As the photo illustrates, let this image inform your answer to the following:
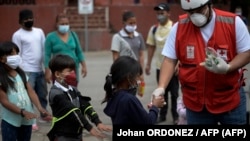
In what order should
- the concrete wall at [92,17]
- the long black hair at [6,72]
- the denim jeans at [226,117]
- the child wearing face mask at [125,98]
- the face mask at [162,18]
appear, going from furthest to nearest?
the concrete wall at [92,17]
the face mask at [162,18]
the long black hair at [6,72]
the denim jeans at [226,117]
the child wearing face mask at [125,98]

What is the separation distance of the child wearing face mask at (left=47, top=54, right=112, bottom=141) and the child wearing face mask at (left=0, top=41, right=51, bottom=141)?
1.92 feet

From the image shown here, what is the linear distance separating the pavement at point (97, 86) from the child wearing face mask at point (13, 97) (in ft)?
5.25

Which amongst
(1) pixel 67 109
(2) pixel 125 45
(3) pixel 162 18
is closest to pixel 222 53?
(1) pixel 67 109

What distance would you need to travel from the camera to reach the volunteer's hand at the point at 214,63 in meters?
4.07

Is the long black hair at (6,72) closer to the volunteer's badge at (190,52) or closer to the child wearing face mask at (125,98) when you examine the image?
the child wearing face mask at (125,98)

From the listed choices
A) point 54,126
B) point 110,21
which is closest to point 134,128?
point 54,126

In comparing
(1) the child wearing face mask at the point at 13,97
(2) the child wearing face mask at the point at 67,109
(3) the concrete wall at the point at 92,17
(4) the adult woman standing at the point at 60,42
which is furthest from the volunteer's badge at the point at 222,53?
(3) the concrete wall at the point at 92,17

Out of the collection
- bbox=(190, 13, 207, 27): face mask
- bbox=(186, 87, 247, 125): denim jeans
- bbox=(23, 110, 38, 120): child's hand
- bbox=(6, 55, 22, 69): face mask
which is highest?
bbox=(190, 13, 207, 27): face mask

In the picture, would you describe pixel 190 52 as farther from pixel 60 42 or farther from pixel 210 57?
pixel 60 42

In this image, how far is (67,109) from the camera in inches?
167

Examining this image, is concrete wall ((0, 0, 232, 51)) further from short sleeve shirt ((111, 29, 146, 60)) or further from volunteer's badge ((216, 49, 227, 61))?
volunteer's badge ((216, 49, 227, 61))

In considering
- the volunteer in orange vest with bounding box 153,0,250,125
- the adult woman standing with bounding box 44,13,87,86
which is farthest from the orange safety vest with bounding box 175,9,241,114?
the adult woman standing with bounding box 44,13,87,86

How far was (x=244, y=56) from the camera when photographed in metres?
4.27

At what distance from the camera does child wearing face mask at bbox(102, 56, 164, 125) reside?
378 cm
